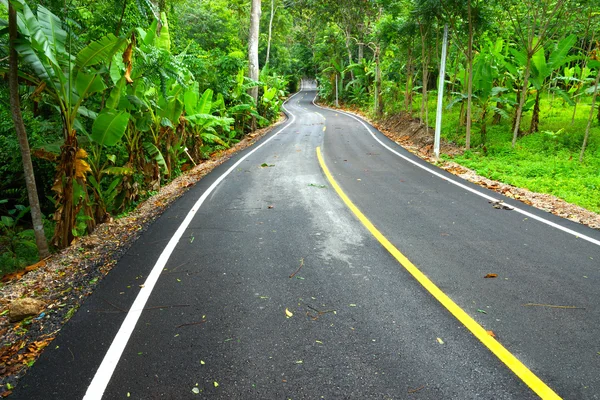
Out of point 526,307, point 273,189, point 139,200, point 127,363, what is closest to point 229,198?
point 273,189

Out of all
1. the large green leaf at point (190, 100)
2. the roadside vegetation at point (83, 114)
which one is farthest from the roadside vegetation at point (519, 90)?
the roadside vegetation at point (83, 114)

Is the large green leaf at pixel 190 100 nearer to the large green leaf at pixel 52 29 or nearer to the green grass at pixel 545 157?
the large green leaf at pixel 52 29

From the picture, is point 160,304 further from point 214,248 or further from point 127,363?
point 214,248

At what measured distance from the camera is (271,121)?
1045 inches

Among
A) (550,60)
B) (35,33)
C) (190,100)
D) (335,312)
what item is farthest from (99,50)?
(550,60)

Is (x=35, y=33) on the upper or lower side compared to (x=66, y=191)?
A: upper

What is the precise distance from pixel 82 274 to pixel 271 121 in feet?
74.9

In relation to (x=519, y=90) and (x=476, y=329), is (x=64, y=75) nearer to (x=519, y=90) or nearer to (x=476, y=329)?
(x=476, y=329)

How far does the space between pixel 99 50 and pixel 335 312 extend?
189 inches

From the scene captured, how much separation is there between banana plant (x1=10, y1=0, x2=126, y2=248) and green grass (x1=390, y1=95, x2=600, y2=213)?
28.7 ft

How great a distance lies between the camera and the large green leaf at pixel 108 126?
19.6 feet

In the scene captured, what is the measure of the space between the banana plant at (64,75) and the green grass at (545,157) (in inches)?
344

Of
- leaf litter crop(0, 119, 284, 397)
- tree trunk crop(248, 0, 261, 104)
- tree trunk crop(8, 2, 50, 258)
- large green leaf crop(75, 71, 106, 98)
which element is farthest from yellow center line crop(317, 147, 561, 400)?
tree trunk crop(248, 0, 261, 104)

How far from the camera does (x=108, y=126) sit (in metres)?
6.05
